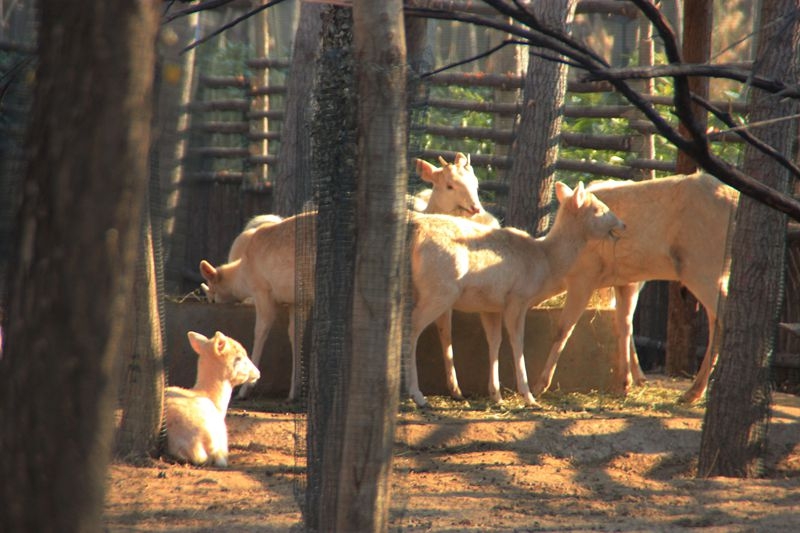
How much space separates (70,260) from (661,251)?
8.05 m

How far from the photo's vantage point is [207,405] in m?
7.71

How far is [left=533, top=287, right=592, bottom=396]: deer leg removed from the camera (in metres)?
10.2

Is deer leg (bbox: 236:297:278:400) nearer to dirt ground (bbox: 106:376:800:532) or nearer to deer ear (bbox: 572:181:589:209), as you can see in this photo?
dirt ground (bbox: 106:376:800:532)

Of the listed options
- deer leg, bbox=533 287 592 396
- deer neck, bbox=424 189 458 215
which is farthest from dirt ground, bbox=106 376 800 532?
deer neck, bbox=424 189 458 215

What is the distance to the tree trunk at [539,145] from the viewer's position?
1209 cm

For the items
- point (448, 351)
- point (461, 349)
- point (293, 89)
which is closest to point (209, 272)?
point (448, 351)

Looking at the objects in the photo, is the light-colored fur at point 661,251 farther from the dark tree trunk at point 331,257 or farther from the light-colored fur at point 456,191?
the dark tree trunk at point 331,257

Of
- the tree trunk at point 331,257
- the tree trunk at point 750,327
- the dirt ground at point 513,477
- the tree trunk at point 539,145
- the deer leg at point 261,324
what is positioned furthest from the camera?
the tree trunk at point 539,145

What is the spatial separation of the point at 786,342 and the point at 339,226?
7942 mm

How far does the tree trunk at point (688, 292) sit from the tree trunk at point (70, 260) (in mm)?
8814

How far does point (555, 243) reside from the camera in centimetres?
997

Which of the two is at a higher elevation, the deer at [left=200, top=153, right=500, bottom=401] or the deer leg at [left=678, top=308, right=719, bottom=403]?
the deer at [left=200, top=153, right=500, bottom=401]

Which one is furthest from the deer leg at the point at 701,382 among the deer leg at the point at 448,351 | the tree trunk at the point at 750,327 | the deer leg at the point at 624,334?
the deer leg at the point at 448,351

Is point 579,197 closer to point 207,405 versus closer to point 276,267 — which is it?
point 276,267
